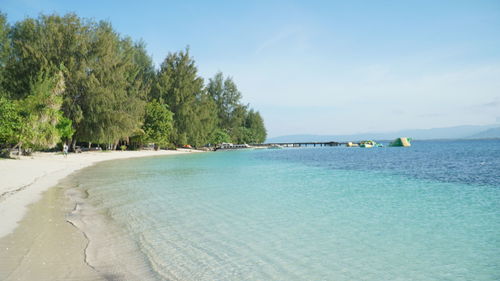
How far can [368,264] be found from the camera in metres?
5.97

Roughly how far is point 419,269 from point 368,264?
811mm

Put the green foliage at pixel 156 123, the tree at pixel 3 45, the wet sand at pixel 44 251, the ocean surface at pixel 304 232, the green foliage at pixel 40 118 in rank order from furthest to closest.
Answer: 1. the green foliage at pixel 156 123
2. the tree at pixel 3 45
3. the green foliage at pixel 40 118
4. the ocean surface at pixel 304 232
5. the wet sand at pixel 44 251

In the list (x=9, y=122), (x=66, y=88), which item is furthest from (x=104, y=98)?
(x=9, y=122)

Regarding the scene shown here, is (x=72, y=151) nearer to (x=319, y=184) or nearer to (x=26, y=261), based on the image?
(x=319, y=184)

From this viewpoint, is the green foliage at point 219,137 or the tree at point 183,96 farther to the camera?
the green foliage at point 219,137

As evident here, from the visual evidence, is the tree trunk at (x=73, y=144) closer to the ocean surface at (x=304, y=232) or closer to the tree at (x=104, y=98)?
the tree at (x=104, y=98)

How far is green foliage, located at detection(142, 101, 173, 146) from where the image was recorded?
51.5 metres

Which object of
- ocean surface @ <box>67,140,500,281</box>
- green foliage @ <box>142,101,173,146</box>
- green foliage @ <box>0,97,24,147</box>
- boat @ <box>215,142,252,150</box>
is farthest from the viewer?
boat @ <box>215,142,252,150</box>

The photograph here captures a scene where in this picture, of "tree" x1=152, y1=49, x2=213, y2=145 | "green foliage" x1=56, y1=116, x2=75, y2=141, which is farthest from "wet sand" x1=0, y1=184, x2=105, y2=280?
"tree" x1=152, y1=49, x2=213, y2=145

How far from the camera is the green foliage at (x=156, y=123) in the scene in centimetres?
5150

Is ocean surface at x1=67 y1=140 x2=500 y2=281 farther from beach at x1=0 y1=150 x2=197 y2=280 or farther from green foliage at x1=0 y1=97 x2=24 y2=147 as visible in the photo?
green foliage at x1=0 y1=97 x2=24 y2=147

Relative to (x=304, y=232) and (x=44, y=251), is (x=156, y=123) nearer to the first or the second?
(x=304, y=232)

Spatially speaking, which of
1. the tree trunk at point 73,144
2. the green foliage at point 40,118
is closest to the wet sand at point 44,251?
the green foliage at point 40,118

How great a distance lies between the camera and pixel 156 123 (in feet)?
169
